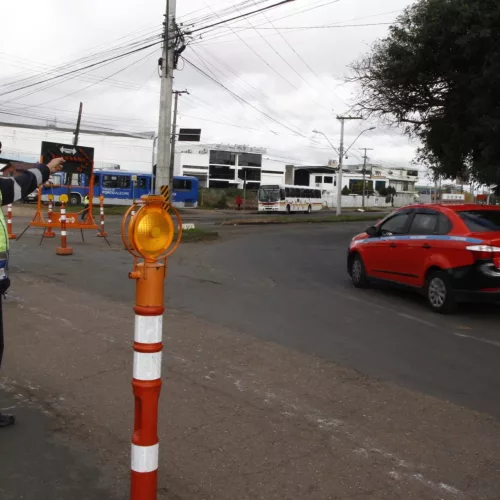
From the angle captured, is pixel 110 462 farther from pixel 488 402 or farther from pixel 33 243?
pixel 33 243

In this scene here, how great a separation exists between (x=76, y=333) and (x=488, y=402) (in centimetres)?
434

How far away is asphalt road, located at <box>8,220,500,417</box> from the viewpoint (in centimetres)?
550

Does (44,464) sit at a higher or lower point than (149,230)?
lower

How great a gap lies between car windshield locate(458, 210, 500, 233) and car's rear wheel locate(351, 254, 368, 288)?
2.38 metres

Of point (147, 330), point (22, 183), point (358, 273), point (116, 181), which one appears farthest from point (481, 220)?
point (116, 181)

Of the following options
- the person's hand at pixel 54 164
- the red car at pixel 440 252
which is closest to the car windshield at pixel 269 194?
the red car at pixel 440 252

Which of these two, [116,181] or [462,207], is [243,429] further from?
[116,181]

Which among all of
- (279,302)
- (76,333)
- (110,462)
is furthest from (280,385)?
(279,302)

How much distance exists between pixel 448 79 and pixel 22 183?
43.1 ft

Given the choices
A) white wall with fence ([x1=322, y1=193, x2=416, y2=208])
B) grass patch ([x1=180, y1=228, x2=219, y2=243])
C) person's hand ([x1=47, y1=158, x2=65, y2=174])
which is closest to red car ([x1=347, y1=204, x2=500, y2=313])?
person's hand ([x1=47, y1=158, x2=65, y2=174])

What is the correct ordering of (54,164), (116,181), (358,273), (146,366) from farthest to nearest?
(116,181)
(358,273)
(54,164)
(146,366)

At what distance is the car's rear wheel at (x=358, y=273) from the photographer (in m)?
10.3

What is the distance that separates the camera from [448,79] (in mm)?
14562

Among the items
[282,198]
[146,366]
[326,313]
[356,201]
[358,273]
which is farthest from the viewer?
[356,201]
